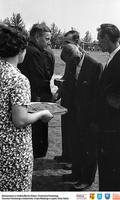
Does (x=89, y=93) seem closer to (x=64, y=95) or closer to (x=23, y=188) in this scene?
(x=64, y=95)

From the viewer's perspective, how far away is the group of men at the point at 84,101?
10.2ft

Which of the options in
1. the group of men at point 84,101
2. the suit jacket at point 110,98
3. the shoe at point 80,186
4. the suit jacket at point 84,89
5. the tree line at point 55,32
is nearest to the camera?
the suit jacket at point 110,98

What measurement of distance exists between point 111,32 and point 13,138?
1.25 meters

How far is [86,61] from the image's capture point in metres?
3.72

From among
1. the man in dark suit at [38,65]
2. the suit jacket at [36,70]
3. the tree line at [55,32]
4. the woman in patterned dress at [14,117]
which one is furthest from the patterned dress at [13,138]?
the suit jacket at [36,70]

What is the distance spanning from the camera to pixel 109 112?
122 inches

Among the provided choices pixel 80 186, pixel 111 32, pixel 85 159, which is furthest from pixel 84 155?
pixel 111 32

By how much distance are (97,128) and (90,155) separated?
73cm

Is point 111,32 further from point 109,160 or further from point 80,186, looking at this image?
point 80,186

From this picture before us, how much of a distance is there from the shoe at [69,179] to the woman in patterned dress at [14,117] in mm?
1585

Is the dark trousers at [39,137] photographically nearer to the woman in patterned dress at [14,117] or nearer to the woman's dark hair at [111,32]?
the woman's dark hair at [111,32]

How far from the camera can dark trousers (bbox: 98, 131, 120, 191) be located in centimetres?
314

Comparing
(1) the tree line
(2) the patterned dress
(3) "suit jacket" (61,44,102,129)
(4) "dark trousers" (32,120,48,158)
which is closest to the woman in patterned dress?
(2) the patterned dress

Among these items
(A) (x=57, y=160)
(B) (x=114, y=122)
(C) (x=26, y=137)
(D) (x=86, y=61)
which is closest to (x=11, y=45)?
(C) (x=26, y=137)
